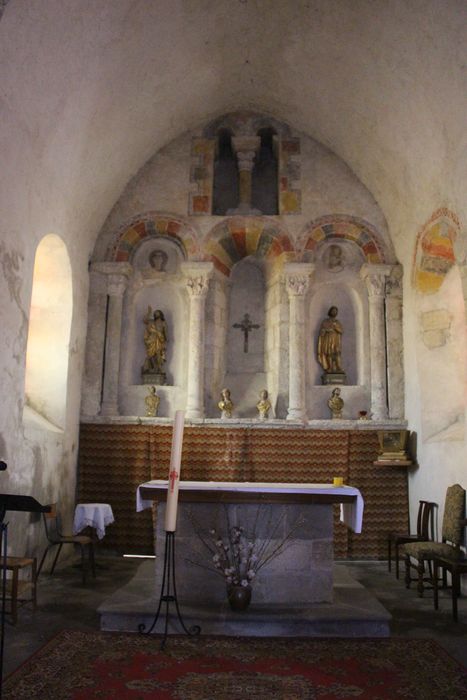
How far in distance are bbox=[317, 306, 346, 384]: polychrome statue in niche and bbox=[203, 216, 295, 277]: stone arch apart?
119 cm

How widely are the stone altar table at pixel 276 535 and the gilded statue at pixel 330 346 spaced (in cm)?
411

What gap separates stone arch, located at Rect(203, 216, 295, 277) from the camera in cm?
957

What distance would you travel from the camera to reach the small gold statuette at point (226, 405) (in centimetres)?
907

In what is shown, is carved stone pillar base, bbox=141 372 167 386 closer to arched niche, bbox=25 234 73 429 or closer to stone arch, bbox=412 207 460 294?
arched niche, bbox=25 234 73 429

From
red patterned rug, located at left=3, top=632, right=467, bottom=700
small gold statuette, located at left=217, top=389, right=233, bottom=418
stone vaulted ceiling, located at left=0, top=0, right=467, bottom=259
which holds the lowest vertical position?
red patterned rug, located at left=3, top=632, right=467, bottom=700

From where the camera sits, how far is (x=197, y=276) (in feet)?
31.1

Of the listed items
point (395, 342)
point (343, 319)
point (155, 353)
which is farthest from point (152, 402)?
point (395, 342)

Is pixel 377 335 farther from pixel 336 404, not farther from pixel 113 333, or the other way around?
pixel 113 333

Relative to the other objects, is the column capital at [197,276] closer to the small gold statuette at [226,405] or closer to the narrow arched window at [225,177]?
the narrow arched window at [225,177]

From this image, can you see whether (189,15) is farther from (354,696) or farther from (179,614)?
(354,696)

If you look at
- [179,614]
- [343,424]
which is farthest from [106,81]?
[179,614]

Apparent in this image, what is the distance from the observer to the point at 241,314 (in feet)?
33.5

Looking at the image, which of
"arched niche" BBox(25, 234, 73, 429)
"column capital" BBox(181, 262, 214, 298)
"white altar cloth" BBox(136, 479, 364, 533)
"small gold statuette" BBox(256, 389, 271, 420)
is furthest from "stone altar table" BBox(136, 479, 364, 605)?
"column capital" BBox(181, 262, 214, 298)

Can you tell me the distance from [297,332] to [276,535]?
14.1ft
